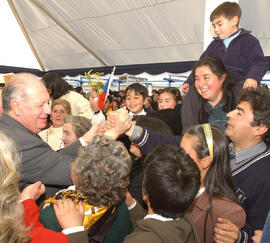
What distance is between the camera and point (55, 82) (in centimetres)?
360

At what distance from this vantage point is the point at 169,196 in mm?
1183

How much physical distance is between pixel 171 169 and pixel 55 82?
279 centimetres

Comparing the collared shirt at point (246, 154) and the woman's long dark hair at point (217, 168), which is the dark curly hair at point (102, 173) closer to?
the woman's long dark hair at point (217, 168)

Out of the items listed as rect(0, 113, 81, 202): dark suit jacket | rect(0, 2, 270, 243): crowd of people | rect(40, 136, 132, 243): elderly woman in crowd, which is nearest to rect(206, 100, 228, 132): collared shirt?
rect(0, 2, 270, 243): crowd of people

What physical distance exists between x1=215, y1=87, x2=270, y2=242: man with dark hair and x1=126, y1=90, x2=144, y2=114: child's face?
5.12 feet

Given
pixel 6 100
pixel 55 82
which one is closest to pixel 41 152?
pixel 6 100

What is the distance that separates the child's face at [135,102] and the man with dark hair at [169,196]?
209 centimetres

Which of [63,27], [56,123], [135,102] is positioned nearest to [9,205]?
[56,123]

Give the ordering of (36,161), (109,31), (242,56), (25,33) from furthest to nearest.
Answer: (25,33) → (109,31) → (242,56) → (36,161)

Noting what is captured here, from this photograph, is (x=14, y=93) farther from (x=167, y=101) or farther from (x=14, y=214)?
(x=167, y=101)

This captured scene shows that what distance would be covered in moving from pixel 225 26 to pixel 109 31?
477cm

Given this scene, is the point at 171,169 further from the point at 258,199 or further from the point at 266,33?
the point at 266,33

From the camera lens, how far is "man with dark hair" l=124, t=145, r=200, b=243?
1151 mm

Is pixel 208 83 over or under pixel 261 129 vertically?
over
